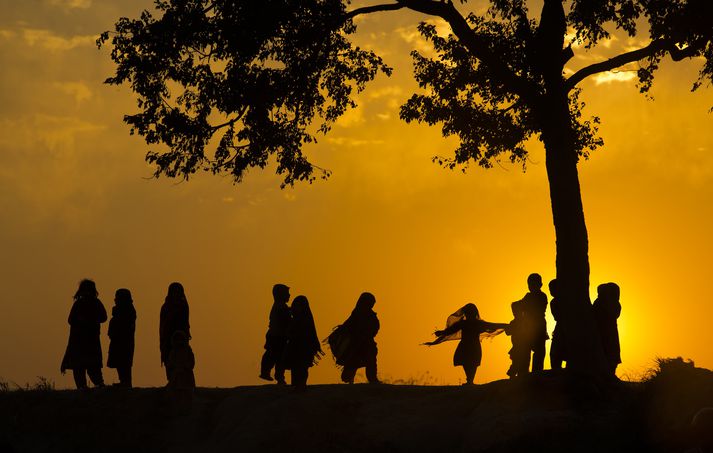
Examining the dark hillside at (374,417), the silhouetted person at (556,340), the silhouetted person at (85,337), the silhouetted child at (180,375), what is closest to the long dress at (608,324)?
the silhouetted person at (556,340)

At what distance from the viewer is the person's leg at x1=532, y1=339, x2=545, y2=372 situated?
2373 centimetres

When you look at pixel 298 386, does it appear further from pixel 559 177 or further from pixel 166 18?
pixel 166 18

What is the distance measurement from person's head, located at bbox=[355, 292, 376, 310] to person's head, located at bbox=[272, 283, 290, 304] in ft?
5.44

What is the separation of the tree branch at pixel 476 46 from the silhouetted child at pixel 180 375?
9051 mm

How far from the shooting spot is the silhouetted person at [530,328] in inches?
922

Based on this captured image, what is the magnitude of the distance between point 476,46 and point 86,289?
33.3 ft

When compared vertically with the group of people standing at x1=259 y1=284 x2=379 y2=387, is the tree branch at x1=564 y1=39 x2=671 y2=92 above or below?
above

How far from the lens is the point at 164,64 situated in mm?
24953

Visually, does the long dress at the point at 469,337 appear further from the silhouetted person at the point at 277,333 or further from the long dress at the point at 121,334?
the long dress at the point at 121,334

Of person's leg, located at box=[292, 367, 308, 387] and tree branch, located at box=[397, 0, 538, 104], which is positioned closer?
person's leg, located at box=[292, 367, 308, 387]

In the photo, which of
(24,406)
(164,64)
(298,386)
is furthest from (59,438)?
(164,64)

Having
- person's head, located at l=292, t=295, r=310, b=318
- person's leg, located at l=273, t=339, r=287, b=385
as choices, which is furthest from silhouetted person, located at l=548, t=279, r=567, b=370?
person's leg, located at l=273, t=339, r=287, b=385

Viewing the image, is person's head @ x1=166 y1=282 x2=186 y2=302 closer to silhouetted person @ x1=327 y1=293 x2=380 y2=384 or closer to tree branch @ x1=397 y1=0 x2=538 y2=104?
silhouetted person @ x1=327 y1=293 x2=380 y2=384

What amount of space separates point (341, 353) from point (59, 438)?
20.8ft
